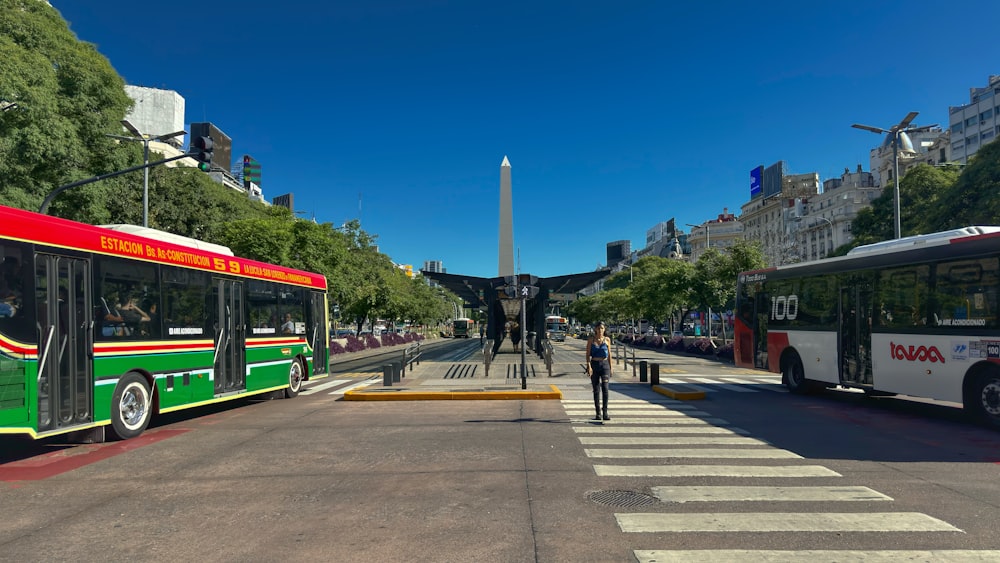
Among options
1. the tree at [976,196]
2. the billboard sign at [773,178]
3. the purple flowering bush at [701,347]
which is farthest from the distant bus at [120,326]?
the billboard sign at [773,178]

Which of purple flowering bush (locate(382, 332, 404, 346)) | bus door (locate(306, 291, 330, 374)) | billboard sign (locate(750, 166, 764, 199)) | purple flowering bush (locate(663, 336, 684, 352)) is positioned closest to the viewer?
bus door (locate(306, 291, 330, 374))

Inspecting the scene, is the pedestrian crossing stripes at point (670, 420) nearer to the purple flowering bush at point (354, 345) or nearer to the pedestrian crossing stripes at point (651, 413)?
the pedestrian crossing stripes at point (651, 413)

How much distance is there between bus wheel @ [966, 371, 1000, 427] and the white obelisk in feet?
137

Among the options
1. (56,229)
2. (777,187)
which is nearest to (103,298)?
(56,229)

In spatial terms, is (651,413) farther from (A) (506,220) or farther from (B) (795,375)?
(A) (506,220)

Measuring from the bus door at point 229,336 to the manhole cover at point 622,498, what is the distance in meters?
8.92

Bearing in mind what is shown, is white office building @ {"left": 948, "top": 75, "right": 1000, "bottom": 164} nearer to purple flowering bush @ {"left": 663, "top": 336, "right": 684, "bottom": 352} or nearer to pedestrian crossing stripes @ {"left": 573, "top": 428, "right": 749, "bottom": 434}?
purple flowering bush @ {"left": 663, "top": 336, "right": 684, "bottom": 352}

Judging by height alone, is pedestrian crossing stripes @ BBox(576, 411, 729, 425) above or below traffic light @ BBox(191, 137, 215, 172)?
below

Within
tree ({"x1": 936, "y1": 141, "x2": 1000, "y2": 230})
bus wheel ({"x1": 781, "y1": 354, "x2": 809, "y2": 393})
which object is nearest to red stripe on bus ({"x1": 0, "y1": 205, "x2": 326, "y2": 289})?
bus wheel ({"x1": 781, "y1": 354, "x2": 809, "y2": 393})

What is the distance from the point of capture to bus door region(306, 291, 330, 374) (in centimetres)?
1683

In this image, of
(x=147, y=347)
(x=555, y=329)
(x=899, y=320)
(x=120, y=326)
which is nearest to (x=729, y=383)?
(x=899, y=320)

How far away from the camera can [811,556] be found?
15.0 ft

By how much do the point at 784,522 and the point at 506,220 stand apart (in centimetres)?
4706

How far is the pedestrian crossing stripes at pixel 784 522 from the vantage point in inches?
204
